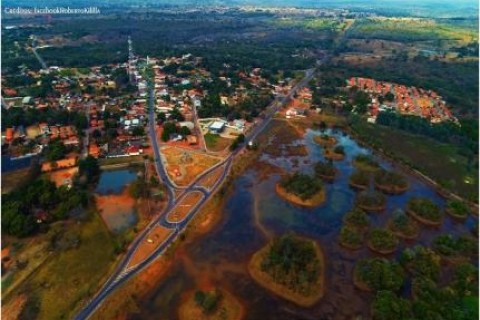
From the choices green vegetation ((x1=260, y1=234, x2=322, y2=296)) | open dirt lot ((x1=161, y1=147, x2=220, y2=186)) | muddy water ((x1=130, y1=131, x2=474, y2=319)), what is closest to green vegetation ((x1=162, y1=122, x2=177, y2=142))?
open dirt lot ((x1=161, y1=147, x2=220, y2=186))

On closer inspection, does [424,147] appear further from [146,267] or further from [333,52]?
[333,52]

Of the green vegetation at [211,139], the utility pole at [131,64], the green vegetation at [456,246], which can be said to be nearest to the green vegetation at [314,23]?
the utility pole at [131,64]

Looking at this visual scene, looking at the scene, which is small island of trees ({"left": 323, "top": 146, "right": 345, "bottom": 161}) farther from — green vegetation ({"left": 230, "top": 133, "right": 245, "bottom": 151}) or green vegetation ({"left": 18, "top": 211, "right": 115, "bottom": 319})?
green vegetation ({"left": 18, "top": 211, "right": 115, "bottom": 319})

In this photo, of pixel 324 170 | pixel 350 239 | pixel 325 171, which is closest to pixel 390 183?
pixel 325 171

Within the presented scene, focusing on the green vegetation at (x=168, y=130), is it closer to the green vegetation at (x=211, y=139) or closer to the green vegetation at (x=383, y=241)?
the green vegetation at (x=211, y=139)

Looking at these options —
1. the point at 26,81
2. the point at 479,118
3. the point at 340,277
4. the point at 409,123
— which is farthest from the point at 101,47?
the point at 340,277
